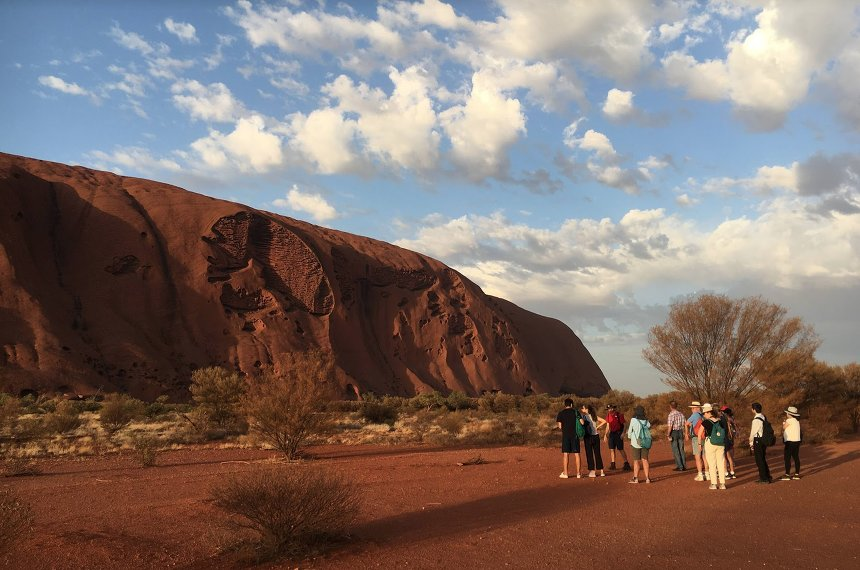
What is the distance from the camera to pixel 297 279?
5778 centimetres

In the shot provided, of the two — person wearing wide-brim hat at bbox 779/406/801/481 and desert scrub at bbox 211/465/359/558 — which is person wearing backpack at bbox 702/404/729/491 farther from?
desert scrub at bbox 211/465/359/558

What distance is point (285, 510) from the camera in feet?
22.0

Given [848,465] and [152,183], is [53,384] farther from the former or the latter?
[848,465]

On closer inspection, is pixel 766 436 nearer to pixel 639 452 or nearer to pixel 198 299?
pixel 639 452

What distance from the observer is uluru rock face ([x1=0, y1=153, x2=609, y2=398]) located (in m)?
41.4

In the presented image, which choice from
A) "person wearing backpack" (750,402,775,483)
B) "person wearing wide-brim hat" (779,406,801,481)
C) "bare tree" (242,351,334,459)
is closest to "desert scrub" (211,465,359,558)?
"person wearing backpack" (750,402,775,483)

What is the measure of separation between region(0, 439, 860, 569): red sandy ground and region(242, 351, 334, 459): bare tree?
5.76ft

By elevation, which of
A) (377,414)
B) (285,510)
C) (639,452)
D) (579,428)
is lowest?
(377,414)

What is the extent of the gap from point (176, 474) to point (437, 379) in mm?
50834

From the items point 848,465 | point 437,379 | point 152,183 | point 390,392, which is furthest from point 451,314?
point 848,465

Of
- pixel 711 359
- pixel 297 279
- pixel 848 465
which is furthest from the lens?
pixel 297 279

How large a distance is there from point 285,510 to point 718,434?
803cm

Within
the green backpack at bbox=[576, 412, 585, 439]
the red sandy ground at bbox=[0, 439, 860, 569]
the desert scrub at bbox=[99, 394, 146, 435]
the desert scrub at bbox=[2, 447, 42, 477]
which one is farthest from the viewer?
the desert scrub at bbox=[99, 394, 146, 435]

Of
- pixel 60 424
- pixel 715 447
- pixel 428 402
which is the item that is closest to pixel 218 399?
pixel 60 424
